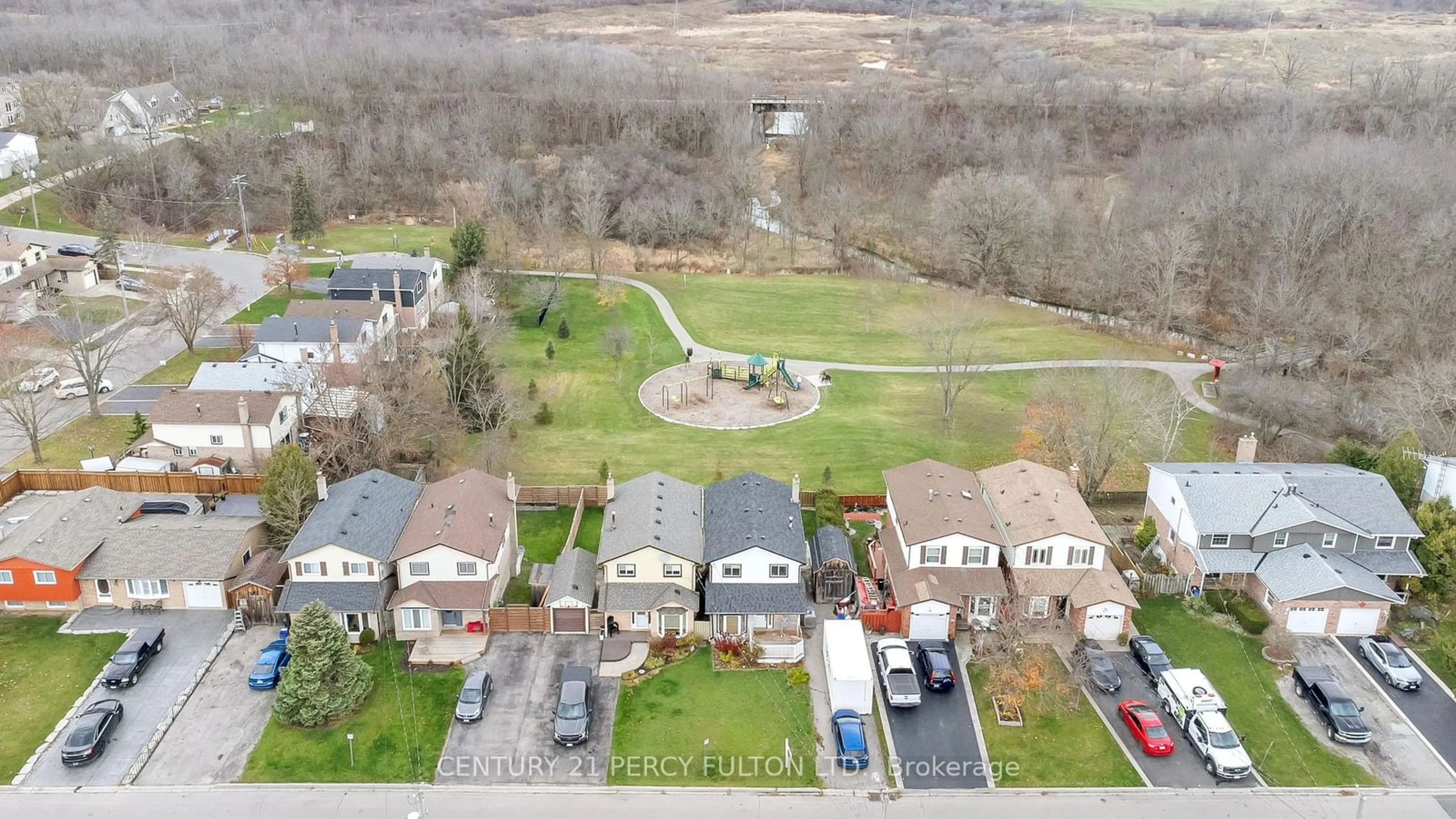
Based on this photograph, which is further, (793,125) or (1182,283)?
(793,125)

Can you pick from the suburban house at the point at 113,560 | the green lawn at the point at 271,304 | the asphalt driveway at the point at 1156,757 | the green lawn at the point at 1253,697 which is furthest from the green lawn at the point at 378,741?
the green lawn at the point at 271,304

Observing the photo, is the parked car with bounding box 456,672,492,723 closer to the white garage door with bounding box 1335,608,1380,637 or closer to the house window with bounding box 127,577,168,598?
the house window with bounding box 127,577,168,598

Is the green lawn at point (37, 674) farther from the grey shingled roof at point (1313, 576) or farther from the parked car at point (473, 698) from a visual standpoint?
the grey shingled roof at point (1313, 576)

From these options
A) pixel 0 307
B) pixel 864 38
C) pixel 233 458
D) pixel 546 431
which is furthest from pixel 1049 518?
pixel 864 38

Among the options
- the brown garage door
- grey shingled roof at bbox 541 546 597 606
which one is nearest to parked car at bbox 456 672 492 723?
the brown garage door

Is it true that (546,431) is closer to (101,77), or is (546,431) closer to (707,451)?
(707,451)

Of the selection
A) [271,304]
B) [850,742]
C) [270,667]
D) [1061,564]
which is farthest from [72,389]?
[1061,564]

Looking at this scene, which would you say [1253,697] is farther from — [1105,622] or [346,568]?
[346,568]
